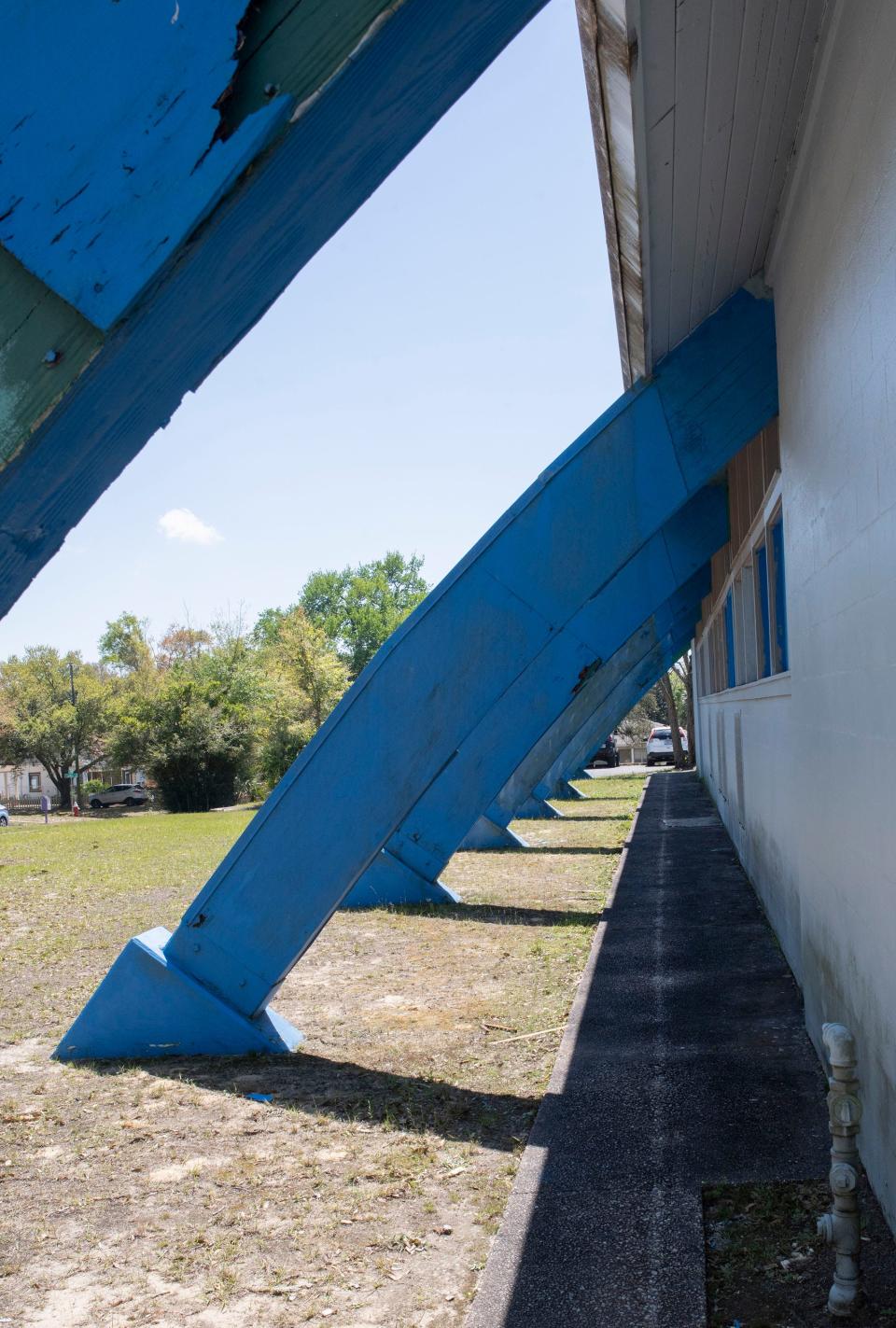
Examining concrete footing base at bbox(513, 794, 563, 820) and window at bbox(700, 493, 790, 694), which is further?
concrete footing base at bbox(513, 794, 563, 820)

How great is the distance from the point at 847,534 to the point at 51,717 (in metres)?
64.6

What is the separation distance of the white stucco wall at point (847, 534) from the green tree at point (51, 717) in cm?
6070

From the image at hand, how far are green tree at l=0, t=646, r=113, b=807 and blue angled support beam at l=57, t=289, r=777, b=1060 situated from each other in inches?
2320

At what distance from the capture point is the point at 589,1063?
5977 mm

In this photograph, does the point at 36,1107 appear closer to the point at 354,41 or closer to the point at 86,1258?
the point at 86,1258

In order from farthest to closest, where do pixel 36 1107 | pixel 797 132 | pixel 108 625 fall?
1. pixel 108 625
2. pixel 36 1107
3. pixel 797 132

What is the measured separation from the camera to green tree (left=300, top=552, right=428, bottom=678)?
314ft

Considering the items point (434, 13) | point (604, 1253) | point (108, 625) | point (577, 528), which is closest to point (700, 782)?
point (577, 528)

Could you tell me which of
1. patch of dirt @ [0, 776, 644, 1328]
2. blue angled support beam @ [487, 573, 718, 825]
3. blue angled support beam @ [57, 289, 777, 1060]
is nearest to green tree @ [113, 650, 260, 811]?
blue angled support beam @ [487, 573, 718, 825]

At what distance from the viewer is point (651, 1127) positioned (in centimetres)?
497

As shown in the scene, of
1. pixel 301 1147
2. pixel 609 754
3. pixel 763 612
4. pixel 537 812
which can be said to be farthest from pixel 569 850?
pixel 609 754

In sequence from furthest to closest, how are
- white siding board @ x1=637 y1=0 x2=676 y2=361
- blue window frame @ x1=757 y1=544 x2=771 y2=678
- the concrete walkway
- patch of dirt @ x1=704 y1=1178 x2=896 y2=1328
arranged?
1. blue window frame @ x1=757 y1=544 x2=771 y2=678
2. white siding board @ x1=637 y1=0 x2=676 y2=361
3. the concrete walkway
4. patch of dirt @ x1=704 y1=1178 x2=896 y2=1328

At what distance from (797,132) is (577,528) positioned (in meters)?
2.40

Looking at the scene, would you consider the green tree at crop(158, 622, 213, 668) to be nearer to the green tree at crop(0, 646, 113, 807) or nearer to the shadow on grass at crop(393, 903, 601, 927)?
the green tree at crop(0, 646, 113, 807)
